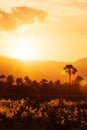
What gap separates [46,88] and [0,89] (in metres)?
27.3

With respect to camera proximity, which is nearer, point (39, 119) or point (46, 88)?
point (39, 119)

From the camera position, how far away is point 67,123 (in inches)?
925

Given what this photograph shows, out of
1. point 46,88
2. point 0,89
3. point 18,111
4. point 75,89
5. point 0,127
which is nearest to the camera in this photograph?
point 0,127

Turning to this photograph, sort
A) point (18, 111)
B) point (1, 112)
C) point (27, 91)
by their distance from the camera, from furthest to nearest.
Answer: point (27, 91) → point (18, 111) → point (1, 112)

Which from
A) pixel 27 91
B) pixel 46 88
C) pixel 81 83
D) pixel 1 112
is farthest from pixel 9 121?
pixel 81 83

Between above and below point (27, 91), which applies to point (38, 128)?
below

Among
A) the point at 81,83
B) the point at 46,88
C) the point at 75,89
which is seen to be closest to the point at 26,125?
the point at 46,88

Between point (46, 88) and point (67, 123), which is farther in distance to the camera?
point (46, 88)

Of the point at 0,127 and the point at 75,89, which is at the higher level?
the point at 75,89

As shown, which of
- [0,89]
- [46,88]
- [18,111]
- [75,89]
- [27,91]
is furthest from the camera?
[75,89]

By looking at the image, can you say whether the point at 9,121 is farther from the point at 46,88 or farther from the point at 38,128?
the point at 46,88

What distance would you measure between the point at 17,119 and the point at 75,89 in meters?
138

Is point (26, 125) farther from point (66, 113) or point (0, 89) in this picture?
point (0, 89)

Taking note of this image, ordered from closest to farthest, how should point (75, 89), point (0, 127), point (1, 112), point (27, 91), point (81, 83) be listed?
point (0, 127)
point (1, 112)
point (27, 91)
point (75, 89)
point (81, 83)
